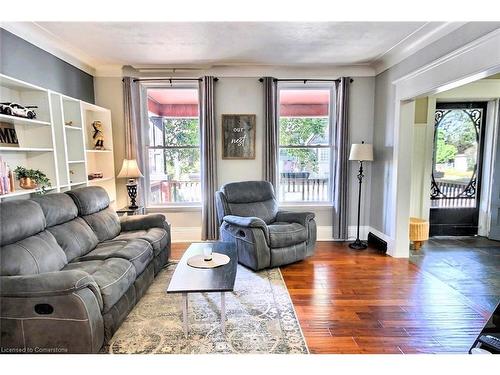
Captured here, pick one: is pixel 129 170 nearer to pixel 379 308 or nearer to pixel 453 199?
pixel 379 308

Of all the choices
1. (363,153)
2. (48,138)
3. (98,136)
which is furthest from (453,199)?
(48,138)

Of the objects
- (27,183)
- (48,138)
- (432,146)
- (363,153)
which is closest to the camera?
(27,183)

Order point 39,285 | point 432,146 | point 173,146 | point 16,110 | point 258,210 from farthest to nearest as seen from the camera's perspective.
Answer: point 173,146 → point 432,146 → point 258,210 → point 16,110 → point 39,285

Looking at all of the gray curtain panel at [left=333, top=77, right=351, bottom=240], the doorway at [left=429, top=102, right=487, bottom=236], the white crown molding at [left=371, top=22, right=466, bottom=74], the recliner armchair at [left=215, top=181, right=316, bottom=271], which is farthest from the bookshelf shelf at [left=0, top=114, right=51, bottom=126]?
the doorway at [left=429, top=102, right=487, bottom=236]

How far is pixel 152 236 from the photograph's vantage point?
9.78 ft

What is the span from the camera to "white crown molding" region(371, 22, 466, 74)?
262 centimetres

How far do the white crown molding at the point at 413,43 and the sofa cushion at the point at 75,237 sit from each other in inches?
152

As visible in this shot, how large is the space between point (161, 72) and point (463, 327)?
14.8 ft

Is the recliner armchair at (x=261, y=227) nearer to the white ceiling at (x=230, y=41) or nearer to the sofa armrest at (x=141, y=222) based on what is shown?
the sofa armrest at (x=141, y=222)

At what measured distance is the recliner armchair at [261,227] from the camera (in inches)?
123

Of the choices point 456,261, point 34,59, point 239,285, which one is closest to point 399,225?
point 456,261

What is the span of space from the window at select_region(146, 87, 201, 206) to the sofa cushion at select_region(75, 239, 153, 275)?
1.72 m

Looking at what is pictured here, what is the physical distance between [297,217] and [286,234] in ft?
1.35
